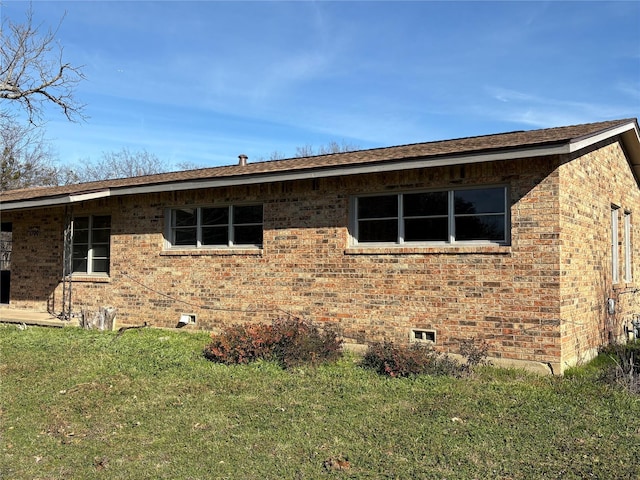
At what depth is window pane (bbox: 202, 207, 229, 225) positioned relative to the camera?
11.1m

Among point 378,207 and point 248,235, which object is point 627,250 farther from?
point 248,235

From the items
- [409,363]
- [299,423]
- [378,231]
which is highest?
[378,231]

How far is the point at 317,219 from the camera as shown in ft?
31.7

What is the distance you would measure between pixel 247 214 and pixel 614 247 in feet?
23.9

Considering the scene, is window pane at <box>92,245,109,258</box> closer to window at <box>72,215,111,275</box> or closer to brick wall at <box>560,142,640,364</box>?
window at <box>72,215,111,275</box>

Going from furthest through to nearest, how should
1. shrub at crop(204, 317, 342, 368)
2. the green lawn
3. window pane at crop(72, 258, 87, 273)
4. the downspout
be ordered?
window pane at crop(72, 258, 87, 273)
the downspout
shrub at crop(204, 317, 342, 368)
the green lawn

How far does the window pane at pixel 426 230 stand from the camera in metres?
8.55

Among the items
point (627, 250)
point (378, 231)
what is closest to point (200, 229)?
point (378, 231)

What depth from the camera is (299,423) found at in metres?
5.59

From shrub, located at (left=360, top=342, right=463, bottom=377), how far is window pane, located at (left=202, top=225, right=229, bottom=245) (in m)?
4.50

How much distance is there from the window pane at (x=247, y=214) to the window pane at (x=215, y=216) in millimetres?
250

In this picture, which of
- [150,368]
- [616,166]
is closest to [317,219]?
[150,368]

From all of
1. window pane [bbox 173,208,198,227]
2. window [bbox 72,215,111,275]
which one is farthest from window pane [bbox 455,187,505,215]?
window [bbox 72,215,111,275]

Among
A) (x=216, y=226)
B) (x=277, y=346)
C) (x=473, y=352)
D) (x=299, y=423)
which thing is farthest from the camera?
(x=216, y=226)
